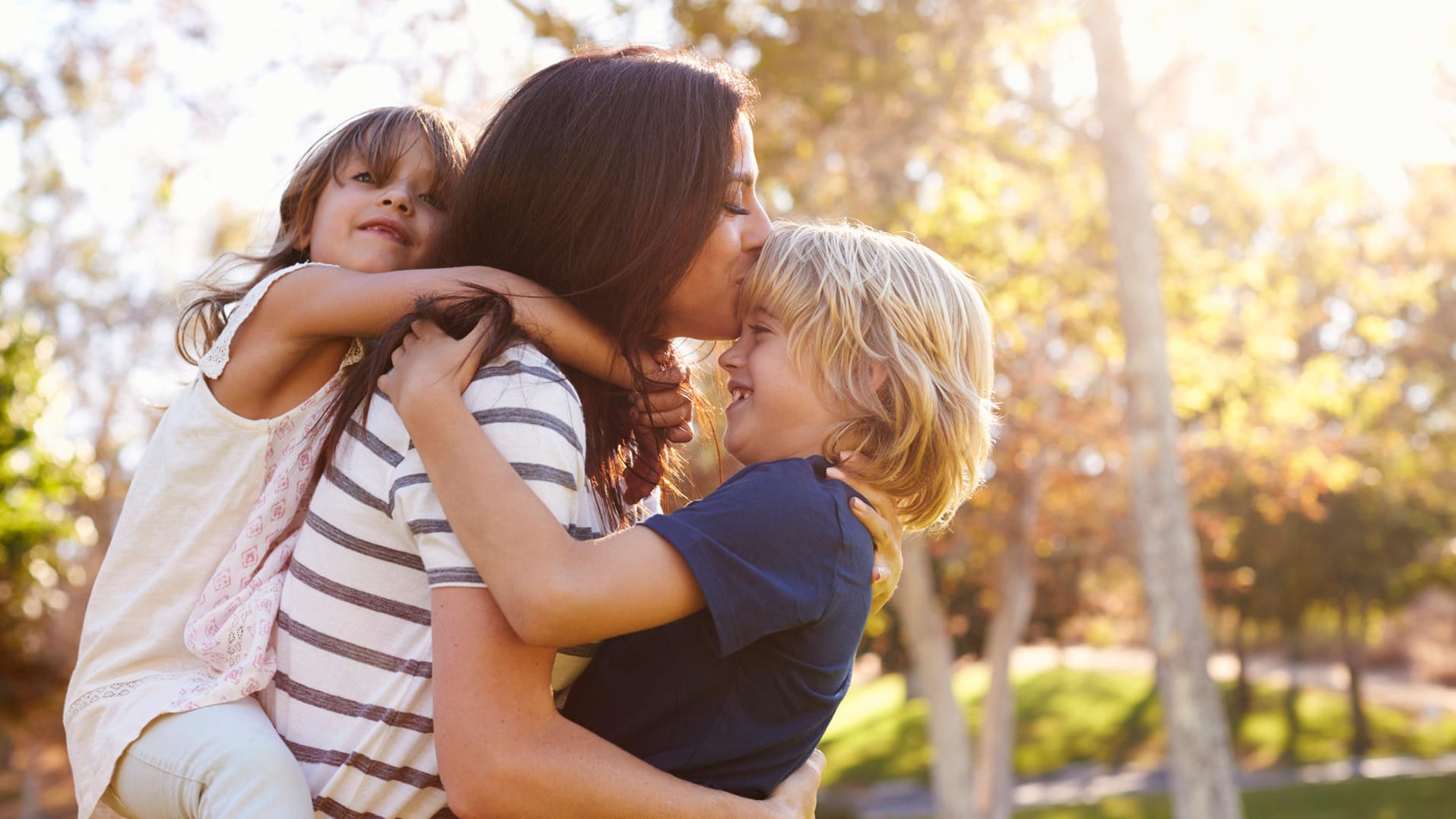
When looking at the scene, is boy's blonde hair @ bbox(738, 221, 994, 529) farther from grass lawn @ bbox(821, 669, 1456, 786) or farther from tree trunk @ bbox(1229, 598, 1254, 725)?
tree trunk @ bbox(1229, 598, 1254, 725)

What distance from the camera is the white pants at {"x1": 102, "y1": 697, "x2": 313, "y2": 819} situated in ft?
5.59

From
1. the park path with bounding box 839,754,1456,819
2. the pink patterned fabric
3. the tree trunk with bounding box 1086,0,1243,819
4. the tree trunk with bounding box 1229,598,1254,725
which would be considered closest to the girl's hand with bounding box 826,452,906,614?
the pink patterned fabric

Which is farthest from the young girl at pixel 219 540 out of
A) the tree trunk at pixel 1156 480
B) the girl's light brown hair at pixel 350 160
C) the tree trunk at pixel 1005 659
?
the tree trunk at pixel 1005 659

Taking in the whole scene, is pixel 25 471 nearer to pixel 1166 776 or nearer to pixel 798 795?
pixel 798 795

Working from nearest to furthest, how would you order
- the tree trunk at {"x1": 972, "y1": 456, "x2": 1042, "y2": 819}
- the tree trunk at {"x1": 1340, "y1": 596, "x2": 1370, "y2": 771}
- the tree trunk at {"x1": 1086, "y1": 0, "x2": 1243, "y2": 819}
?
the tree trunk at {"x1": 1086, "y1": 0, "x2": 1243, "y2": 819}
the tree trunk at {"x1": 972, "y1": 456, "x2": 1042, "y2": 819}
the tree trunk at {"x1": 1340, "y1": 596, "x2": 1370, "y2": 771}

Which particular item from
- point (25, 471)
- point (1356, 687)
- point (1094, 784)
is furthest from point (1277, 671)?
point (25, 471)

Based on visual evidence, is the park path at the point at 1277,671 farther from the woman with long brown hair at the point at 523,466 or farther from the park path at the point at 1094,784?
the woman with long brown hair at the point at 523,466

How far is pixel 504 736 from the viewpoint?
60.0 inches

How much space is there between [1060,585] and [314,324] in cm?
1530

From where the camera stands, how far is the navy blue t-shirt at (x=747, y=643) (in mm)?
1573

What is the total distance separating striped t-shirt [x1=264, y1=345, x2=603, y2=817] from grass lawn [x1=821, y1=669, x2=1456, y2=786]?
23.7m

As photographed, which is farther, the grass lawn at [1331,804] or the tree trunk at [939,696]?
the grass lawn at [1331,804]

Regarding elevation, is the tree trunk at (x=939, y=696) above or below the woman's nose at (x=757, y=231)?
below

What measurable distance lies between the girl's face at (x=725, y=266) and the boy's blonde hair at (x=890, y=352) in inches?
1.4
